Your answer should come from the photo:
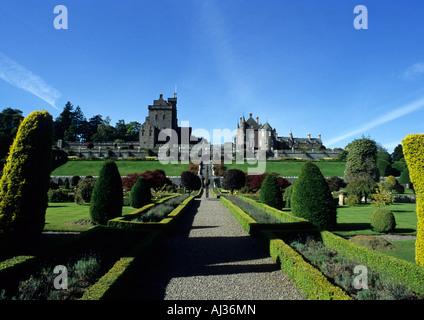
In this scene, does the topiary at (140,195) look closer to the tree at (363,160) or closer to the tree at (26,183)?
the tree at (26,183)

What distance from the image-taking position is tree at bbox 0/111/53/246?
19.3ft

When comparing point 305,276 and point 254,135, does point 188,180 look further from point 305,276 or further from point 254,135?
point 254,135

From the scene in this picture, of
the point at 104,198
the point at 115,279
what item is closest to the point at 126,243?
the point at 115,279

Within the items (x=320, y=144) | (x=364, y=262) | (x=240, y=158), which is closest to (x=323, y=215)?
(x=364, y=262)

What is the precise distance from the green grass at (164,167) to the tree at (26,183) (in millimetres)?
37850

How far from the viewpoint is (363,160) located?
86.7 ft

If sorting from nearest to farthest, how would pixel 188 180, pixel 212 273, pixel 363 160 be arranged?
pixel 212 273 → pixel 363 160 → pixel 188 180

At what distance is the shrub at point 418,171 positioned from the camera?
5078mm

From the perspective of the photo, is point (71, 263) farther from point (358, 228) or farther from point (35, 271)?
point (358, 228)

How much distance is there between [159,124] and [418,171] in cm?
6937

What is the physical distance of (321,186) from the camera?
9.62 meters

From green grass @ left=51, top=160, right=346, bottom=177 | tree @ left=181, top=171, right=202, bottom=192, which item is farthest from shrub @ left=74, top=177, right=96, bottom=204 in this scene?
green grass @ left=51, top=160, right=346, bottom=177

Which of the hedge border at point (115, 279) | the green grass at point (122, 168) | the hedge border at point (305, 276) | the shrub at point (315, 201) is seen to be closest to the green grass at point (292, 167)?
the green grass at point (122, 168)
